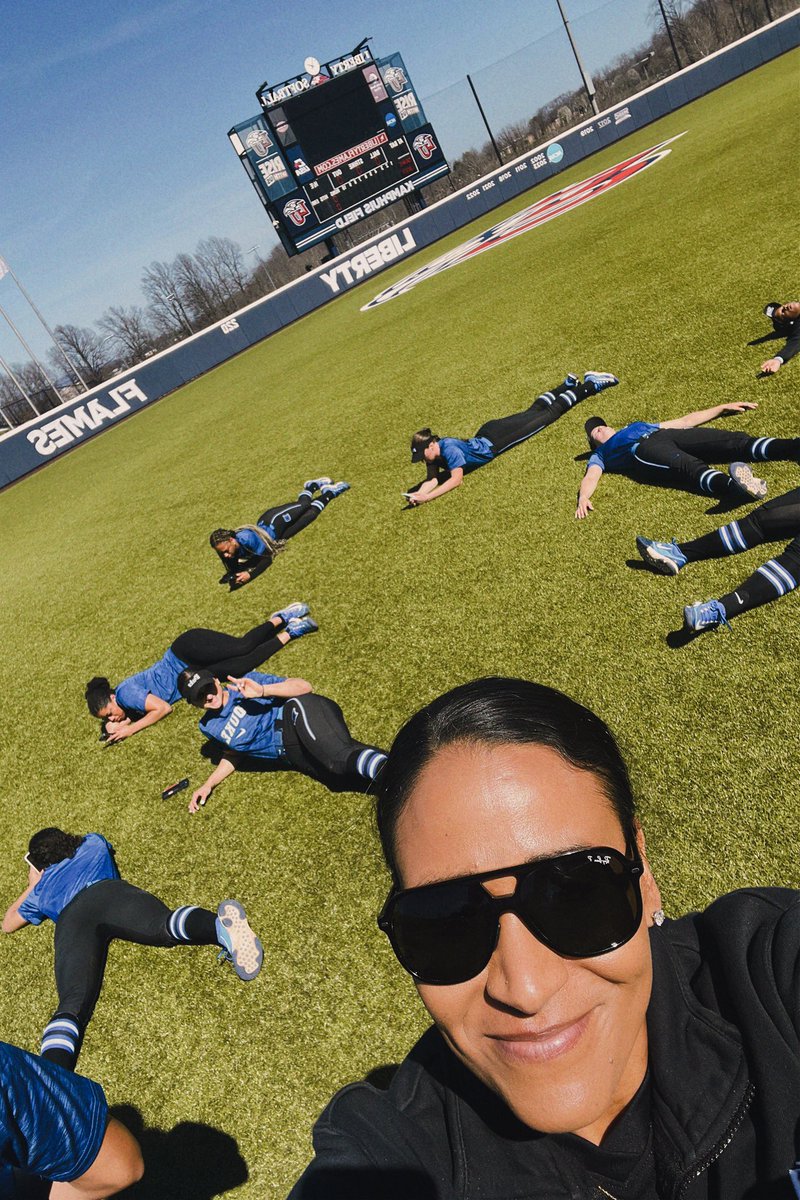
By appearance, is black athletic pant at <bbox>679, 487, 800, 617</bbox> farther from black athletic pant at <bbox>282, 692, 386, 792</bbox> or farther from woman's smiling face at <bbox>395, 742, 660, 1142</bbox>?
woman's smiling face at <bbox>395, 742, 660, 1142</bbox>

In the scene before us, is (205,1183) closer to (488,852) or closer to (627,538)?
(488,852)

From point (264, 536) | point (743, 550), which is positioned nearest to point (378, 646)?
point (743, 550)

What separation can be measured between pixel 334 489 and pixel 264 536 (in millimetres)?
1444

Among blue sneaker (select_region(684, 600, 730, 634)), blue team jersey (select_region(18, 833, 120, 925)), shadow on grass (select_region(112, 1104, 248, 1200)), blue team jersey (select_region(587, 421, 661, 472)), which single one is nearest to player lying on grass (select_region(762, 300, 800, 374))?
blue team jersey (select_region(587, 421, 661, 472))

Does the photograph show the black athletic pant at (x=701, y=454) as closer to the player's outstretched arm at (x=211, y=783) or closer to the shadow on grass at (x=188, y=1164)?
the player's outstretched arm at (x=211, y=783)

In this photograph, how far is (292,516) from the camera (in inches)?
344

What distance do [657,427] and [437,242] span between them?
99.5 feet

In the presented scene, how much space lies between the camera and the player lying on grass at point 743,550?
4.12 m

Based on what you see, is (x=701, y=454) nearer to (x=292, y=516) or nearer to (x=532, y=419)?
(x=532, y=419)

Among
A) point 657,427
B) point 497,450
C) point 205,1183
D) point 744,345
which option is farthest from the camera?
point 497,450

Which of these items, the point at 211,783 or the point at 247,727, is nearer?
the point at 247,727

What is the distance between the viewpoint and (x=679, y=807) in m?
3.29

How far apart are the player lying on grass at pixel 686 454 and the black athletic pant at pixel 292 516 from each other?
3.86 metres

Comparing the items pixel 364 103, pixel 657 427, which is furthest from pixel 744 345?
pixel 364 103
